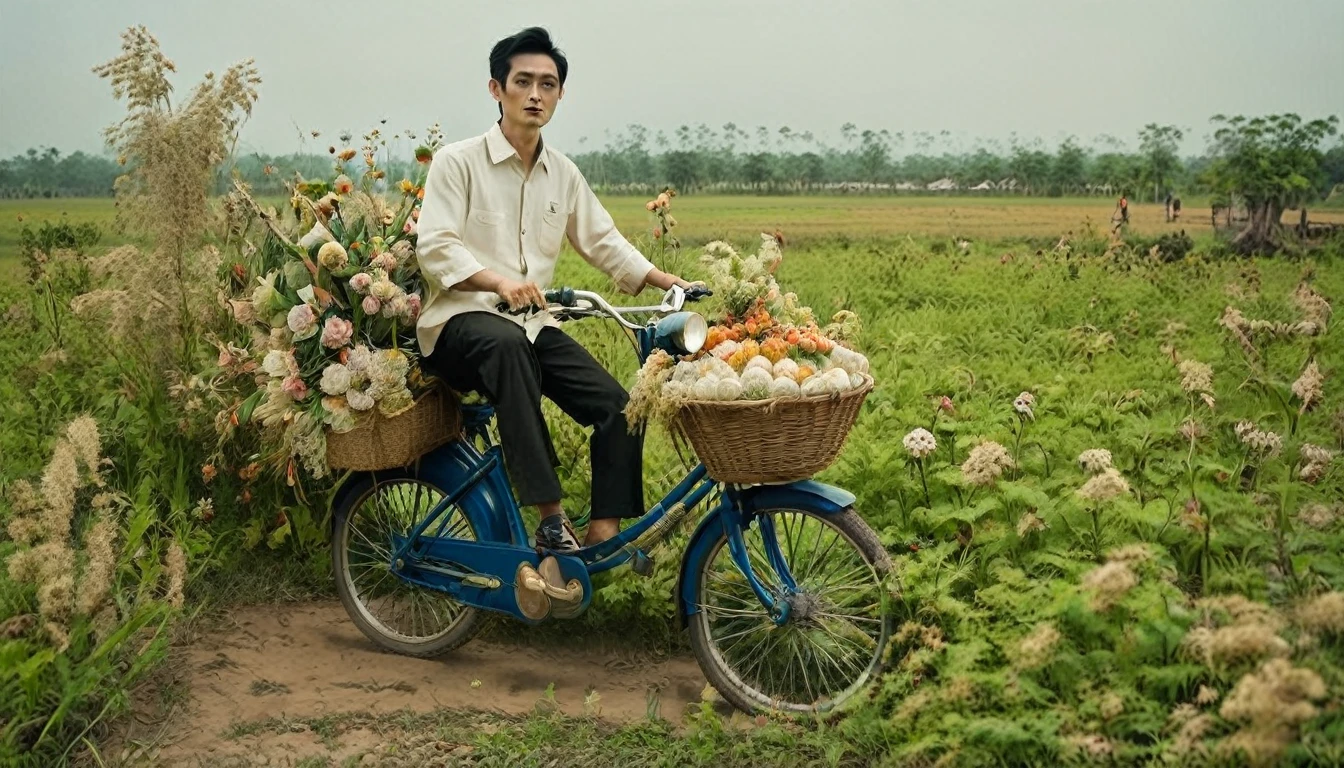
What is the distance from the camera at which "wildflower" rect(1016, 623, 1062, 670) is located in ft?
10.6

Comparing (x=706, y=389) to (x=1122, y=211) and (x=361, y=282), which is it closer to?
(x=361, y=282)

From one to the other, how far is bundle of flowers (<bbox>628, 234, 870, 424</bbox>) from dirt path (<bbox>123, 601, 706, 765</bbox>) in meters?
1.16

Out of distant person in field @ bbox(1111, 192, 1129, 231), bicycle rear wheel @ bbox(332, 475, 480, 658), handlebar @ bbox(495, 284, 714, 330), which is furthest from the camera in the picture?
distant person in field @ bbox(1111, 192, 1129, 231)

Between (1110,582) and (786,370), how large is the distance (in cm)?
98

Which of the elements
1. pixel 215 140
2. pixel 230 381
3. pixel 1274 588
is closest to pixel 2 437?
pixel 230 381

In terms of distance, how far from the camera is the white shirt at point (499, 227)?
3932 mm

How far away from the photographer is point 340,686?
169 inches

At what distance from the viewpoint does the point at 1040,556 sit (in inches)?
148

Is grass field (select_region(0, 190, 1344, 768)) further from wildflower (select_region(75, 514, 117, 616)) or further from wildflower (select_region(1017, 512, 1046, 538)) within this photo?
wildflower (select_region(75, 514, 117, 616))

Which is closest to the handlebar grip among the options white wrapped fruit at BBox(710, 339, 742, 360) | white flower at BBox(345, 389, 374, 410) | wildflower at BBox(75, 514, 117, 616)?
white wrapped fruit at BBox(710, 339, 742, 360)

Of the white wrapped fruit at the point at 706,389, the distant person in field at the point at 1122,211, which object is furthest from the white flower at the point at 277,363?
the distant person in field at the point at 1122,211

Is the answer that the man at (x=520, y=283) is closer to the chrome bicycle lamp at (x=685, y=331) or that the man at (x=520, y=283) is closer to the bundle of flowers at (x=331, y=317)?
the bundle of flowers at (x=331, y=317)

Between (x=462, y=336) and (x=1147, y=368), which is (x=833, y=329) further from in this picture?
(x=1147, y=368)

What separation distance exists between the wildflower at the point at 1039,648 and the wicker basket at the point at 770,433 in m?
0.72
